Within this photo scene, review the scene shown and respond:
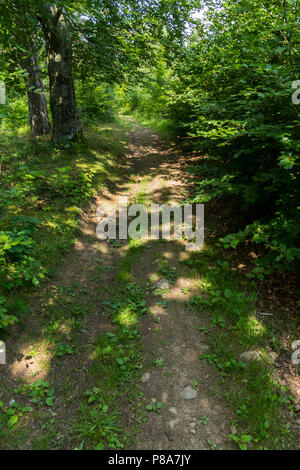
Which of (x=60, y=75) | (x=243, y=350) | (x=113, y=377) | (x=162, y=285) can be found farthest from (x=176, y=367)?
(x=60, y=75)

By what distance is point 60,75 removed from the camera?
7605 mm

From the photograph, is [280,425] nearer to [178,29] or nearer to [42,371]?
[42,371]

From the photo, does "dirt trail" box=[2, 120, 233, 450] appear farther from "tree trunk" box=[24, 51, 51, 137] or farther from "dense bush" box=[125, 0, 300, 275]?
"tree trunk" box=[24, 51, 51, 137]

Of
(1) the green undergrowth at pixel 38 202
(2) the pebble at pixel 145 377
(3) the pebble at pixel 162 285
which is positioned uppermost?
(1) the green undergrowth at pixel 38 202

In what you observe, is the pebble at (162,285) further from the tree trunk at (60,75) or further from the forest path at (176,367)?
the tree trunk at (60,75)

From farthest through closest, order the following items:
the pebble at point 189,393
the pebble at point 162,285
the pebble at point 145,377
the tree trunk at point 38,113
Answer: the tree trunk at point 38,113
the pebble at point 162,285
the pebble at point 145,377
the pebble at point 189,393

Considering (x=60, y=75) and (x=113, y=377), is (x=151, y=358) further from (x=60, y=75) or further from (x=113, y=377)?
(x=60, y=75)

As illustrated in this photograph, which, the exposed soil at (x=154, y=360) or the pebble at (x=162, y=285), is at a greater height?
the pebble at (x=162, y=285)

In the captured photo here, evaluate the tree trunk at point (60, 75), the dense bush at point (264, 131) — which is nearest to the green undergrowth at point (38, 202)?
the tree trunk at point (60, 75)

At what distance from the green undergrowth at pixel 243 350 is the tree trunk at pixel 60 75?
646 cm

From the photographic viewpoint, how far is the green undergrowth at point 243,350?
Result: 249cm

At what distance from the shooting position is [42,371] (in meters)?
2.96

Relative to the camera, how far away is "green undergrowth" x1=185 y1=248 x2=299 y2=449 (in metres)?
2.49

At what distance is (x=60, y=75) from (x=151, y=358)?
329 inches
